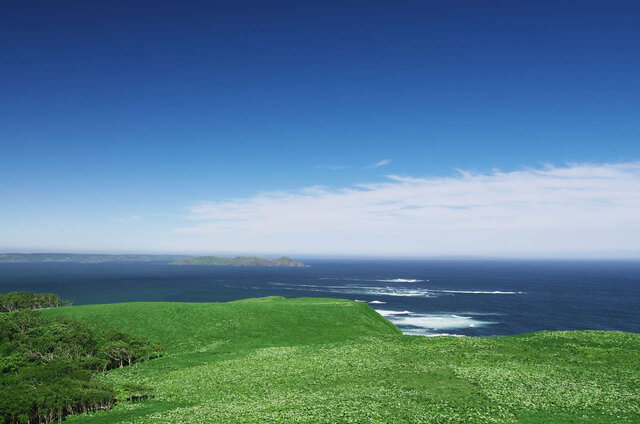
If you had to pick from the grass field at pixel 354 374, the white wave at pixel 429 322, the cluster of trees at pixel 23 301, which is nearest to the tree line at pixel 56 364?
the grass field at pixel 354 374

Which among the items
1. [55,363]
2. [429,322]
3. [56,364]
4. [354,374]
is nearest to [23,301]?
[55,363]

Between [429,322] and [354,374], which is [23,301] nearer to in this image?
[354,374]

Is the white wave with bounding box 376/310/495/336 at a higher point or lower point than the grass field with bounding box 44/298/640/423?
lower

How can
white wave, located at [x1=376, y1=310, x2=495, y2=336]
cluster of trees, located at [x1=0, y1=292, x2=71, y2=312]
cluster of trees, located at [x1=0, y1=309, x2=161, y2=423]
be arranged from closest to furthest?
1. cluster of trees, located at [x1=0, y1=309, x2=161, y2=423]
2. cluster of trees, located at [x1=0, y1=292, x2=71, y2=312]
3. white wave, located at [x1=376, y1=310, x2=495, y2=336]

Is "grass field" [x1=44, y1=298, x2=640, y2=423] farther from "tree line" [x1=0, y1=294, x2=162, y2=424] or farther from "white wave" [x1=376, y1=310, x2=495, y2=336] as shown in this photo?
"white wave" [x1=376, y1=310, x2=495, y2=336]

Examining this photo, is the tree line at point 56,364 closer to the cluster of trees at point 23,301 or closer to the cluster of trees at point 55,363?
the cluster of trees at point 55,363

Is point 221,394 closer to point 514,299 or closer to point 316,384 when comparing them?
point 316,384

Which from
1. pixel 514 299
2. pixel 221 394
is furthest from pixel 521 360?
pixel 514 299

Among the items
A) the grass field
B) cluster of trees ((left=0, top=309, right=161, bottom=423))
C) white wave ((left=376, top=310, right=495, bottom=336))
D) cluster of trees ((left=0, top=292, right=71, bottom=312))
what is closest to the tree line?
cluster of trees ((left=0, top=309, right=161, bottom=423))
